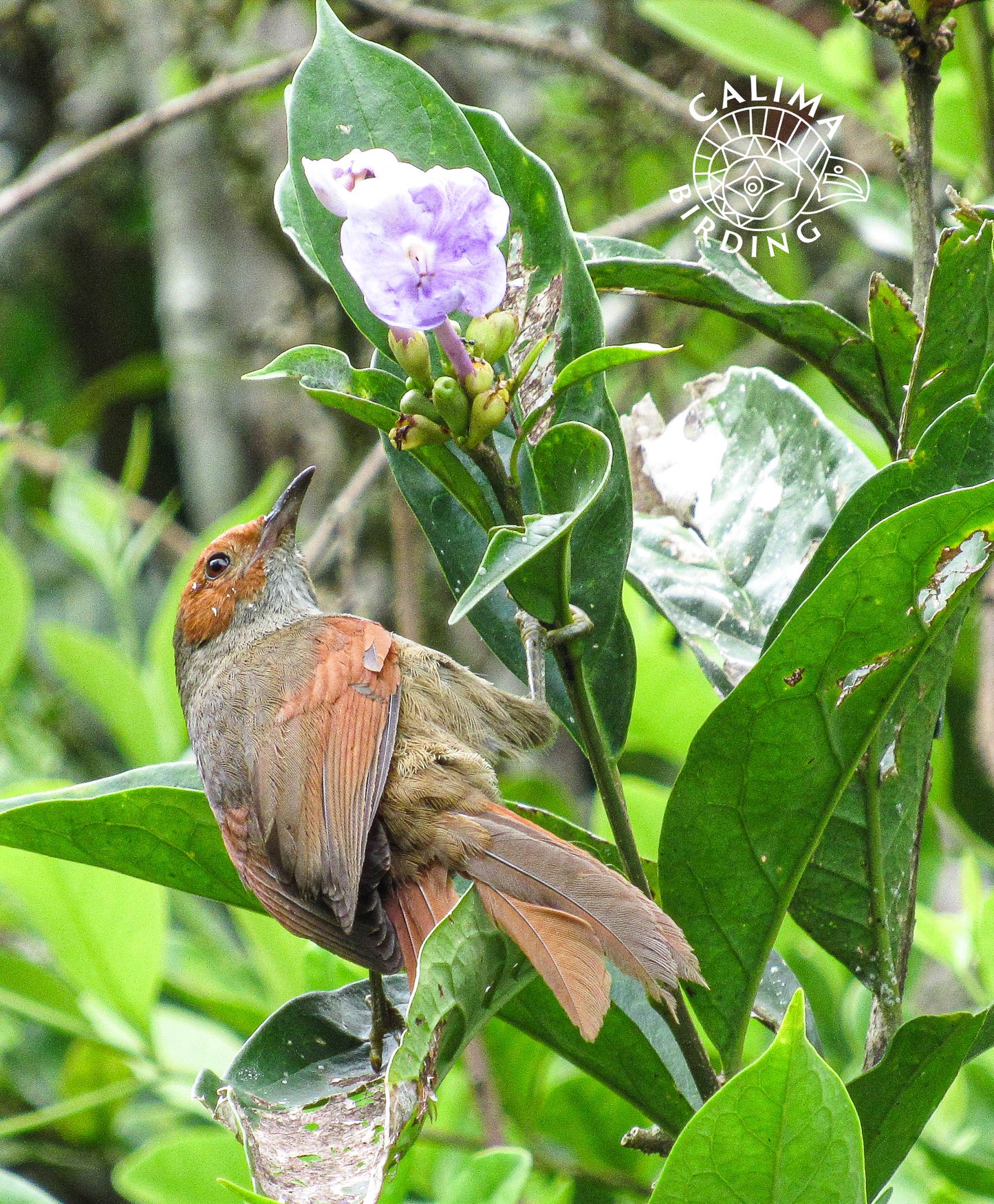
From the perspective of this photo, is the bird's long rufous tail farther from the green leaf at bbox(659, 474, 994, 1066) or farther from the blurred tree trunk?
the blurred tree trunk

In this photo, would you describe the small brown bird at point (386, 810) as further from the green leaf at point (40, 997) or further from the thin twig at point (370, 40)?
the thin twig at point (370, 40)

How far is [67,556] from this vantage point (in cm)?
668

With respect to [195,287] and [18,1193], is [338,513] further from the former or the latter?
[195,287]

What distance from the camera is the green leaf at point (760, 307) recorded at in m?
1.54

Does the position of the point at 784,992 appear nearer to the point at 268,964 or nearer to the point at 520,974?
the point at 520,974

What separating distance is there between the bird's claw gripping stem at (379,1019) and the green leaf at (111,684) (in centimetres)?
174

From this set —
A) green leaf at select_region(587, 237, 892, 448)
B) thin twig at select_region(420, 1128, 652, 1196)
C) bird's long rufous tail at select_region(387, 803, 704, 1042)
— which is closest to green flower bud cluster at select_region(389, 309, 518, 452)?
green leaf at select_region(587, 237, 892, 448)

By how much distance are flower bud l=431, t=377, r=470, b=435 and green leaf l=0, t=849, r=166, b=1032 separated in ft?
4.68

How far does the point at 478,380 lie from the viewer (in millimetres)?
1242

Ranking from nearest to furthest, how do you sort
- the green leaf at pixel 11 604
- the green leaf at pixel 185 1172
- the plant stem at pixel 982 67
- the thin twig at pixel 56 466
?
the green leaf at pixel 185 1172
the plant stem at pixel 982 67
the green leaf at pixel 11 604
the thin twig at pixel 56 466

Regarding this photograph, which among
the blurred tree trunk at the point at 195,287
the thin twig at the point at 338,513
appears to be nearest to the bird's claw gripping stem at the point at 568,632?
the thin twig at the point at 338,513

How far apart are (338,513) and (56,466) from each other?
4.83ft

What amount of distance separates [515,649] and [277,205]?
66 cm

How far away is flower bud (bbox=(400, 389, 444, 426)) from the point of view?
4.07ft
